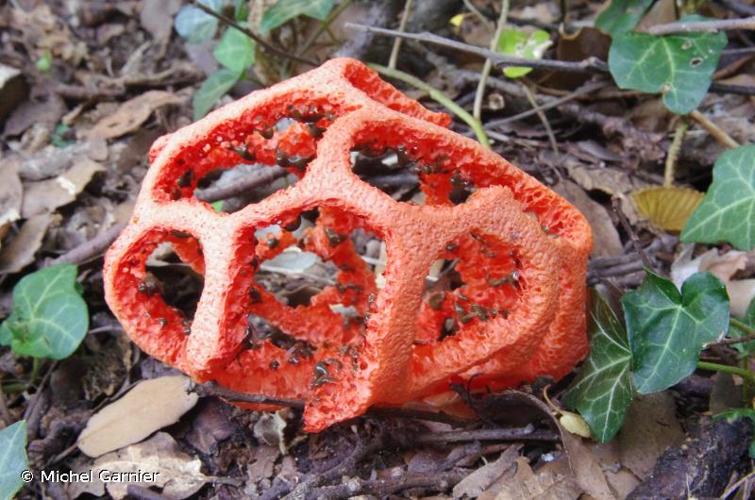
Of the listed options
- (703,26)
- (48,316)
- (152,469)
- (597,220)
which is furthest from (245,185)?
(703,26)

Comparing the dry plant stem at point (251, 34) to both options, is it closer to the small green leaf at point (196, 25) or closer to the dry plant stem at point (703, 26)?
the small green leaf at point (196, 25)

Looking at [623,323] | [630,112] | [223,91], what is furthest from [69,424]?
[630,112]

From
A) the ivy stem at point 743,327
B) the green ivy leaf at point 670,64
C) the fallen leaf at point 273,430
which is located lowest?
the fallen leaf at point 273,430

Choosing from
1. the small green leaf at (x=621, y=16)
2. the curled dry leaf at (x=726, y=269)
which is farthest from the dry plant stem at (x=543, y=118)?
the curled dry leaf at (x=726, y=269)

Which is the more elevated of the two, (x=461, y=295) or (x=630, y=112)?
(x=630, y=112)

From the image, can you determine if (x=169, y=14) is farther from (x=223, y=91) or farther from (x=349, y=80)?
(x=349, y=80)

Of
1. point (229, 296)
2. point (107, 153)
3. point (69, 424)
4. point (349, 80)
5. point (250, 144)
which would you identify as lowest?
point (69, 424)

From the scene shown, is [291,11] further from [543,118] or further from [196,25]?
[543,118]
